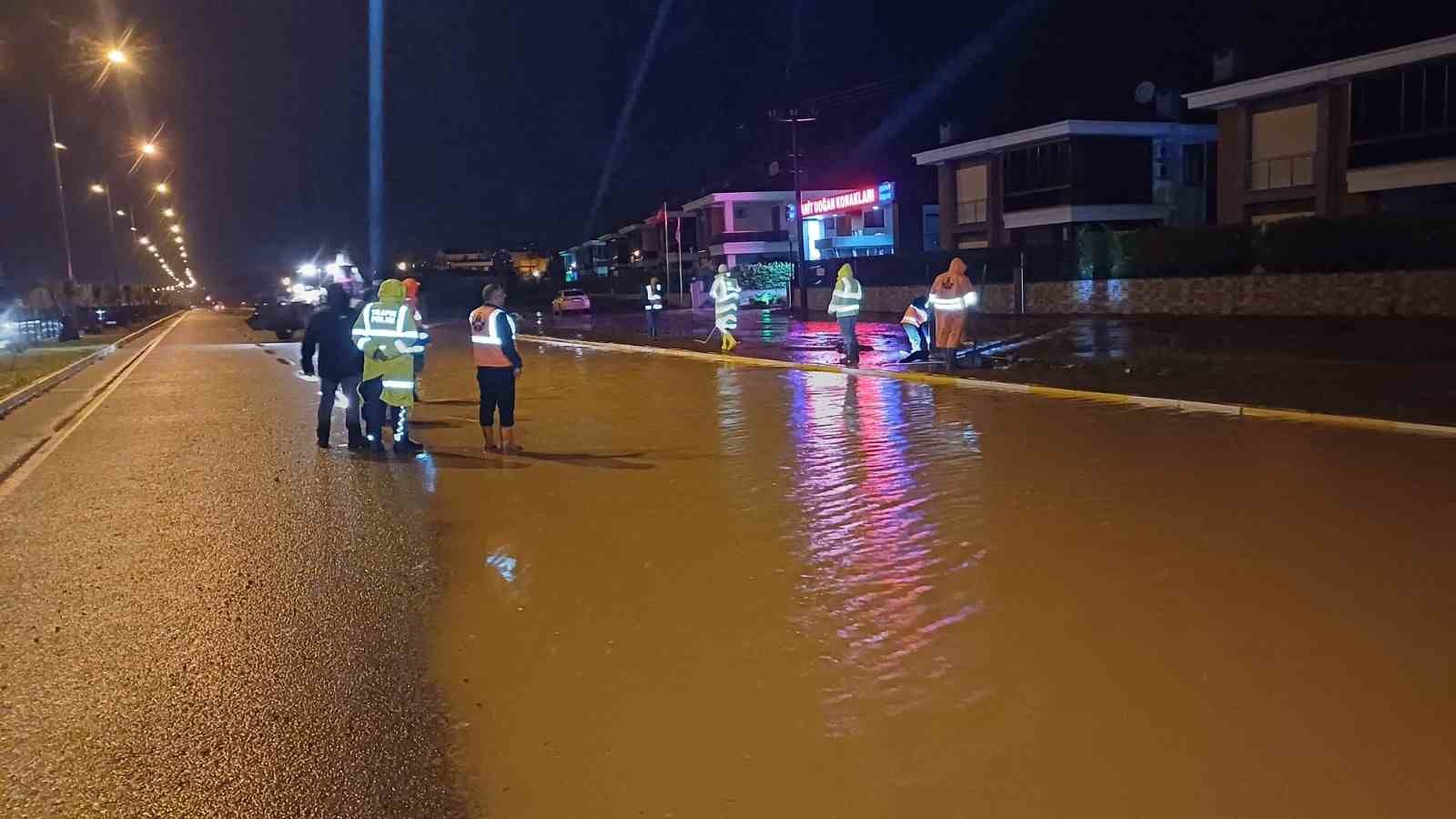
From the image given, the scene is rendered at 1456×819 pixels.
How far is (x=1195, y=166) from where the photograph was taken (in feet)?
152

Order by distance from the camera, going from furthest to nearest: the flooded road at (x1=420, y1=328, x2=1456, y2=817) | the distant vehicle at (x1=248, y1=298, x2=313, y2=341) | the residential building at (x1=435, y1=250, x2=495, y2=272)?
1. the residential building at (x1=435, y1=250, x2=495, y2=272)
2. the distant vehicle at (x1=248, y1=298, x2=313, y2=341)
3. the flooded road at (x1=420, y1=328, x2=1456, y2=817)

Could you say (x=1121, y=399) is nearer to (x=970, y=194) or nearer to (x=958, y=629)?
(x=958, y=629)

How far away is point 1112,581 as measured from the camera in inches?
247

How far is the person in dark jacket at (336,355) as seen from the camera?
1170cm

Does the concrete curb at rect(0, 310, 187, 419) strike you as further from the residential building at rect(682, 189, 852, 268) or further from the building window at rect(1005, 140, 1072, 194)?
the residential building at rect(682, 189, 852, 268)

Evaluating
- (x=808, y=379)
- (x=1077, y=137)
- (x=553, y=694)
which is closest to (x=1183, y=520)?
(x=553, y=694)

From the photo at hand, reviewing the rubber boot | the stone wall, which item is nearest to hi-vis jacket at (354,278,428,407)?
the rubber boot

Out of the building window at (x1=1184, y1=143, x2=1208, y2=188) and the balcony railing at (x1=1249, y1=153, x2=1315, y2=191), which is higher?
the building window at (x1=1184, y1=143, x2=1208, y2=188)

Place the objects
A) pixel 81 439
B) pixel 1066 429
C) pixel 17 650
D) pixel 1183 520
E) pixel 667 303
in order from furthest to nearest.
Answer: pixel 667 303 → pixel 81 439 → pixel 1066 429 → pixel 1183 520 → pixel 17 650

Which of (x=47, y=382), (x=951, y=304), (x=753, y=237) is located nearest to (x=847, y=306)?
(x=951, y=304)

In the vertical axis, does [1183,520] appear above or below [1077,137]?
below

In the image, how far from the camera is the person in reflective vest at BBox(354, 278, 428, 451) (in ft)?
36.9

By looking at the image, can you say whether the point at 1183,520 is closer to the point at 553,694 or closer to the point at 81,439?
the point at 553,694

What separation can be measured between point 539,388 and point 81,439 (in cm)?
660
